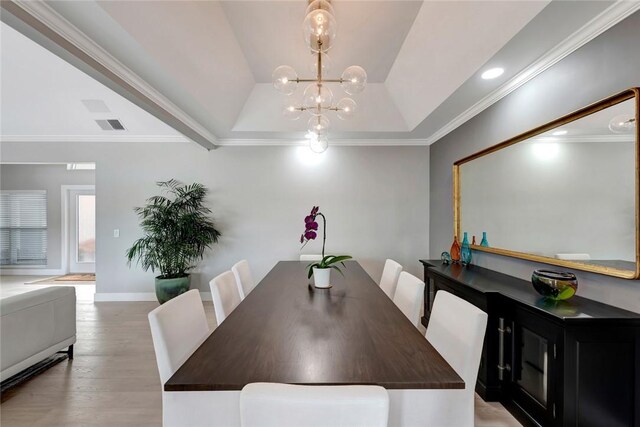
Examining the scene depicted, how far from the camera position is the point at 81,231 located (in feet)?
21.5

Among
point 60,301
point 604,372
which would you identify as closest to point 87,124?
point 60,301

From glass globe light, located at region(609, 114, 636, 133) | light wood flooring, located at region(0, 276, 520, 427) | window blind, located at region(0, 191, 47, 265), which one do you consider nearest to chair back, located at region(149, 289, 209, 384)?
light wood flooring, located at region(0, 276, 520, 427)

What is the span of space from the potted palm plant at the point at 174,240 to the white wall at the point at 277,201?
0.89 feet

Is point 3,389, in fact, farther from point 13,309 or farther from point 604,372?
point 604,372

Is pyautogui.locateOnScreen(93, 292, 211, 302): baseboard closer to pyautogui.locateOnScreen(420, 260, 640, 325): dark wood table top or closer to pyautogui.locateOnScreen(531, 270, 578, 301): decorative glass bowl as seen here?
pyautogui.locateOnScreen(420, 260, 640, 325): dark wood table top

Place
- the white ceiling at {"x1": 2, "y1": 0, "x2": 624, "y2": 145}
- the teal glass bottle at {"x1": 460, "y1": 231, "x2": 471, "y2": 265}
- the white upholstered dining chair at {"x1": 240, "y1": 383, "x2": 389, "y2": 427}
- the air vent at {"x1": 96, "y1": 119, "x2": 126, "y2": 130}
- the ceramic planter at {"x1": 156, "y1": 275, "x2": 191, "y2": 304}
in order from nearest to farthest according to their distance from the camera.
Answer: the white upholstered dining chair at {"x1": 240, "y1": 383, "x2": 389, "y2": 427} < the white ceiling at {"x1": 2, "y1": 0, "x2": 624, "y2": 145} < the teal glass bottle at {"x1": 460, "y1": 231, "x2": 471, "y2": 265} < the ceramic planter at {"x1": 156, "y1": 275, "x2": 191, "y2": 304} < the air vent at {"x1": 96, "y1": 119, "x2": 126, "y2": 130}

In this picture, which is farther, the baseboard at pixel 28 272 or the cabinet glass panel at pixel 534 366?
the baseboard at pixel 28 272

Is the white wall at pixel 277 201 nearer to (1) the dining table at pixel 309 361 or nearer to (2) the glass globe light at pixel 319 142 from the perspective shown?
(2) the glass globe light at pixel 319 142

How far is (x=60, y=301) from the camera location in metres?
2.57

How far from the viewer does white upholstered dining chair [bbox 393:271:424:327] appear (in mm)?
1712

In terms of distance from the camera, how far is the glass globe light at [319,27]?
5.46 feet

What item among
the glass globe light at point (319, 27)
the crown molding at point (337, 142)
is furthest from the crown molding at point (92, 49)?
the glass globe light at point (319, 27)

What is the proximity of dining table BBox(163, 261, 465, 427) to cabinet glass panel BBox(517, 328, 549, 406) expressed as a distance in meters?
0.95

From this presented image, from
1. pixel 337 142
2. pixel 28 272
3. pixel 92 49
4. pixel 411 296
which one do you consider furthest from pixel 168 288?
pixel 28 272
